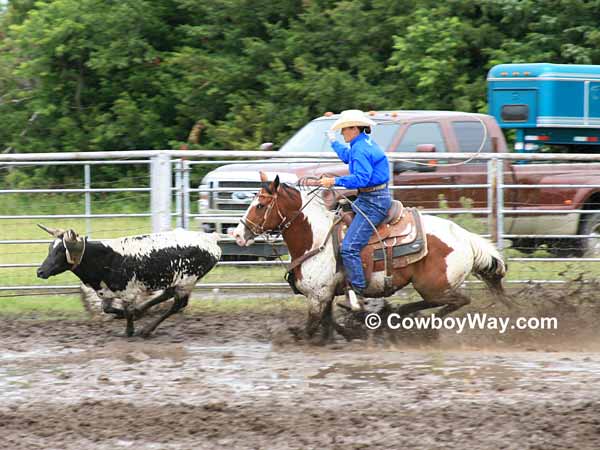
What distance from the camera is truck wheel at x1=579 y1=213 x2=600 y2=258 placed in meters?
11.8

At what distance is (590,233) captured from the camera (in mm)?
12039

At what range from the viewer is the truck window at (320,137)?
40.6ft

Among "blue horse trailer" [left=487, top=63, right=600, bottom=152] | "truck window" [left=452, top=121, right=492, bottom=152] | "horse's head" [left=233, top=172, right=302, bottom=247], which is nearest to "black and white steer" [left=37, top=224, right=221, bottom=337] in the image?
"horse's head" [left=233, top=172, right=302, bottom=247]

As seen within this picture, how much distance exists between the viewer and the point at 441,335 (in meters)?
9.46

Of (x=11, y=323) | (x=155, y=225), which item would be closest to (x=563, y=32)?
(x=155, y=225)

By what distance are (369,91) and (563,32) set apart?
395 centimetres

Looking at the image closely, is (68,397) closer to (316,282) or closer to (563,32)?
(316,282)

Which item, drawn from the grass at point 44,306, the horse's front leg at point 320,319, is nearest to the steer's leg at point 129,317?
the grass at point 44,306

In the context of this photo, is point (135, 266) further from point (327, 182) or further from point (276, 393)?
point (276, 393)

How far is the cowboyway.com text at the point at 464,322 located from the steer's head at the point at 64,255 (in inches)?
102

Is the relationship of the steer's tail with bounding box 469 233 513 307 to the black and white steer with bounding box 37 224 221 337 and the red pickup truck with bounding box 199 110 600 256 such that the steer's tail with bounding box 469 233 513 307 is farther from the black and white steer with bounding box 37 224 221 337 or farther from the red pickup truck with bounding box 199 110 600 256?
the black and white steer with bounding box 37 224 221 337

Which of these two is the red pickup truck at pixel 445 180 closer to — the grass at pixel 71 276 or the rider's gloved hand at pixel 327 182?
the grass at pixel 71 276

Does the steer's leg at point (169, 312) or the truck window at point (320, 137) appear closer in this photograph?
the steer's leg at point (169, 312)

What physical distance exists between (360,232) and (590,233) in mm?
4094
